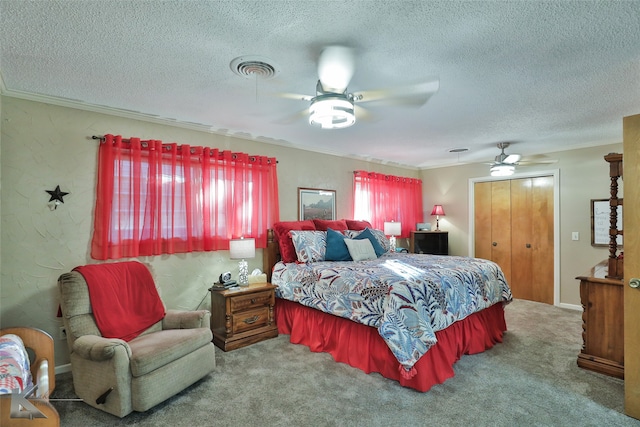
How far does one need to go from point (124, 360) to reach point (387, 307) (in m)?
1.91

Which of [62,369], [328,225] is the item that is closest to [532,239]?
[328,225]

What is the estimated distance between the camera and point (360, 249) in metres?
3.89

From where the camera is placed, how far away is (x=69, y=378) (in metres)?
2.68

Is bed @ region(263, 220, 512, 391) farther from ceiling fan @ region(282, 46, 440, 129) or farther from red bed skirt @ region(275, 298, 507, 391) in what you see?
ceiling fan @ region(282, 46, 440, 129)

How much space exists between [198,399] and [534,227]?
532cm

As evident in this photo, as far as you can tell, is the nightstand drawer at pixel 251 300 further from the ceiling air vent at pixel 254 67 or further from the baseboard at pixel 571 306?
the baseboard at pixel 571 306

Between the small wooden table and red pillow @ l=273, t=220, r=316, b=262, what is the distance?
2.90m

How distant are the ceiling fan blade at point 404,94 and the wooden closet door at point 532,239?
3633 mm

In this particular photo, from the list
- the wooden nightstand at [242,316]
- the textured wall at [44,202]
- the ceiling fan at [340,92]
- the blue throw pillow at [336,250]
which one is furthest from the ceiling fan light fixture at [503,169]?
the textured wall at [44,202]

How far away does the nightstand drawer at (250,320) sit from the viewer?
10.7 ft

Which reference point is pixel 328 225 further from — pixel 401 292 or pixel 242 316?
pixel 401 292

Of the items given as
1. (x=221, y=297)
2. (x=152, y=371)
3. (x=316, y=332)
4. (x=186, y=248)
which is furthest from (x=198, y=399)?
(x=186, y=248)

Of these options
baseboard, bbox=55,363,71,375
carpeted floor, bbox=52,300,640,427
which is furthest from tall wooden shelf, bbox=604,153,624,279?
baseboard, bbox=55,363,71,375

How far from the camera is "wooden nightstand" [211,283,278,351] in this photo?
3193 millimetres
